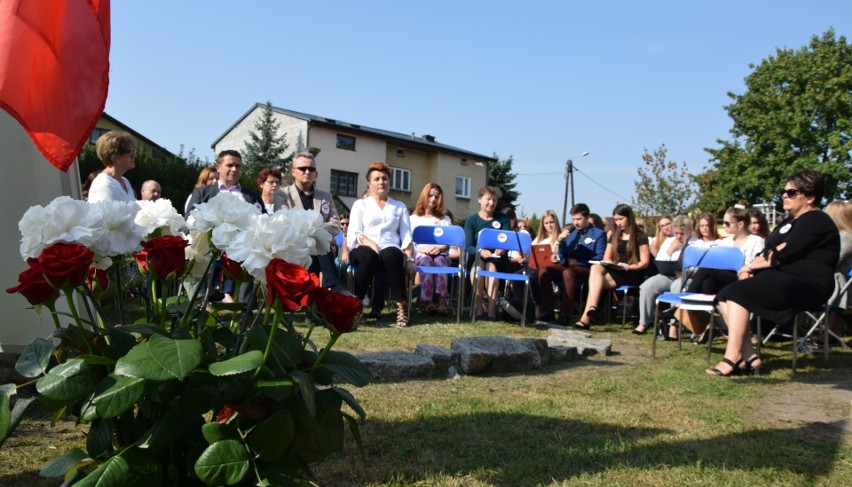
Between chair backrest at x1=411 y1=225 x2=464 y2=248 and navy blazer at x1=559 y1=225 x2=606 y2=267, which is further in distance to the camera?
navy blazer at x1=559 y1=225 x2=606 y2=267

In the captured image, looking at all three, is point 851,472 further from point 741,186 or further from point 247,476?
point 741,186

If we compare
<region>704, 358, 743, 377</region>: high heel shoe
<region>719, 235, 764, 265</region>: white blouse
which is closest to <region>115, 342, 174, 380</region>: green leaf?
<region>704, 358, 743, 377</region>: high heel shoe

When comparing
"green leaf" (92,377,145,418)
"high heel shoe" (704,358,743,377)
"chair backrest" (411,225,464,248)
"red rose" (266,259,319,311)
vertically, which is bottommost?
"high heel shoe" (704,358,743,377)

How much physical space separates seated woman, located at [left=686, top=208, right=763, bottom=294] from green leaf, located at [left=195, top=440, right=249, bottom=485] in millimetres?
6332

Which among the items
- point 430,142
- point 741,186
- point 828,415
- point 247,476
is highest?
point 430,142

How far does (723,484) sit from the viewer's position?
106 inches

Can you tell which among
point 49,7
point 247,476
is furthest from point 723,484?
point 49,7

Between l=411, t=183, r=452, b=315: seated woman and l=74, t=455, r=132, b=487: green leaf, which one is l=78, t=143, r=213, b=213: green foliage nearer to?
l=411, t=183, r=452, b=315: seated woman

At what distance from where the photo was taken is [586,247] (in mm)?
9266

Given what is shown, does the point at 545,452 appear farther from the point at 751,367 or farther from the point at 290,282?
the point at 751,367

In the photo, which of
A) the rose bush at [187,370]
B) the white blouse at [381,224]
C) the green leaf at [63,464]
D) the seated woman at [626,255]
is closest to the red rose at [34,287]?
the rose bush at [187,370]

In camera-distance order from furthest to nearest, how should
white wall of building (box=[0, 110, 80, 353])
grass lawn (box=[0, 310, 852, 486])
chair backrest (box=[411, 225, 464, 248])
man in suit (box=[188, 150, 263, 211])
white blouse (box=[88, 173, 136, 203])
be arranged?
chair backrest (box=[411, 225, 464, 248])
man in suit (box=[188, 150, 263, 211])
white blouse (box=[88, 173, 136, 203])
white wall of building (box=[0, 110, 80, 353])
grass lawn (box=[0, 310, 852, 486])

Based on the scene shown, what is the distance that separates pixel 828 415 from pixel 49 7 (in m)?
4.62

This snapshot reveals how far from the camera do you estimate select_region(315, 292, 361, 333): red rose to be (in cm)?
165
